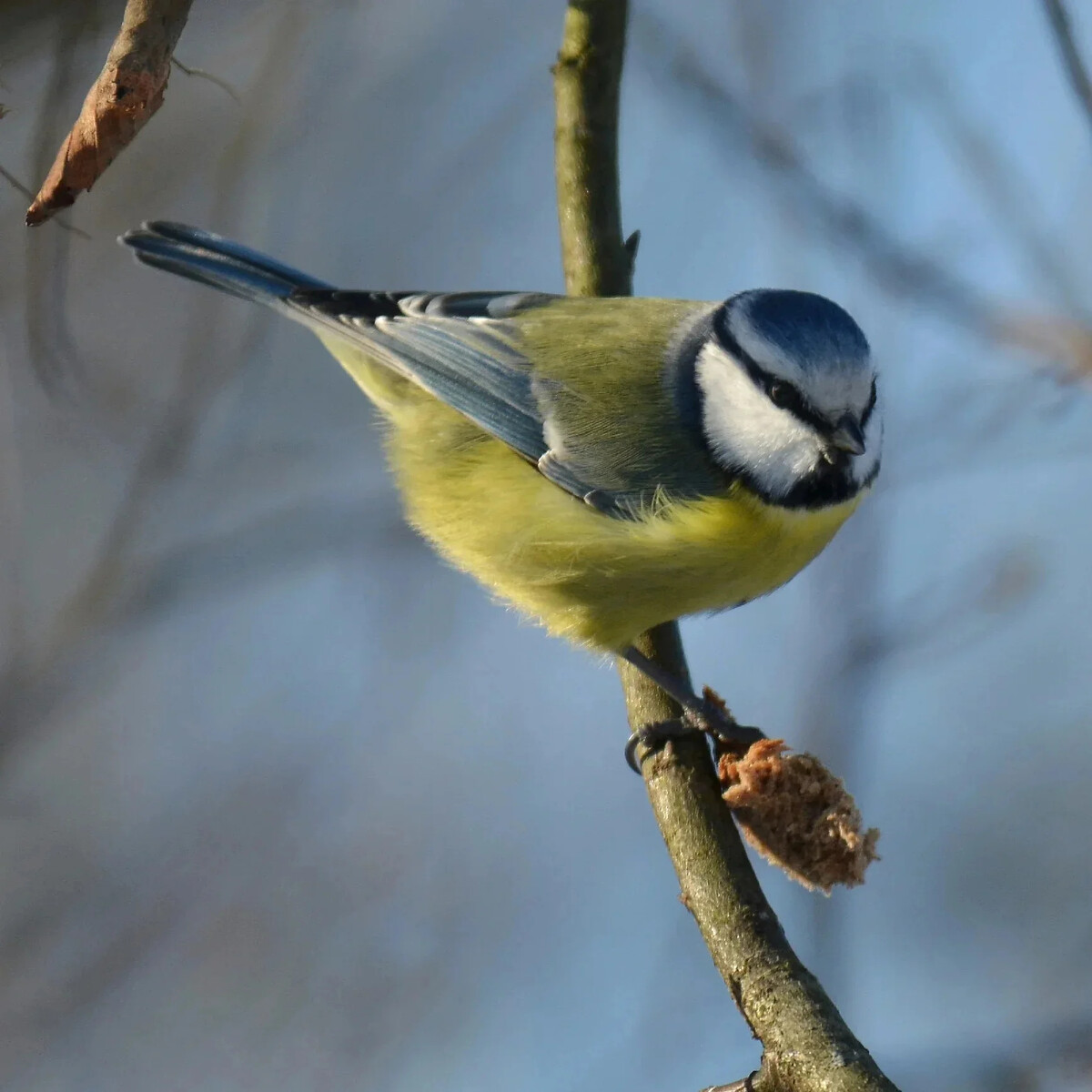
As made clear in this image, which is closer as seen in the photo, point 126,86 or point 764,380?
point 126,86

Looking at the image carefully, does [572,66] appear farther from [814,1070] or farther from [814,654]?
[814,1070]

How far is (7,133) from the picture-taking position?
2.62 m

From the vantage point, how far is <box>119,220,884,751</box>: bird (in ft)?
4.97

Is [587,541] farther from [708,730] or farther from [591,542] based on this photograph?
[708,730]

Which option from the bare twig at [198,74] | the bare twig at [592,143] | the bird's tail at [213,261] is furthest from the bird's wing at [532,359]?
the bare twig at [198,74]

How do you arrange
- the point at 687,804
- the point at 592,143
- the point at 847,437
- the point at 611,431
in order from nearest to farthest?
the point at 687,804 → the point at 847,437 → the point at 611,431 → the point at 592,143

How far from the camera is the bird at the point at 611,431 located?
A: 1514 mm

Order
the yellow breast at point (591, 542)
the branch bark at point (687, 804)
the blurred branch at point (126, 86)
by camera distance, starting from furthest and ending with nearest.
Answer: the yellow breast at point (591, 542)
the blurred branch at point (126, 86)
the branch bark at point (687, 804)

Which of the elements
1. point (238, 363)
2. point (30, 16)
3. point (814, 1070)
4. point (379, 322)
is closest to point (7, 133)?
point (238, 363)

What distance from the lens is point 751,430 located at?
1.56 meters

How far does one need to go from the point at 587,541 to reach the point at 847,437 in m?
0.35

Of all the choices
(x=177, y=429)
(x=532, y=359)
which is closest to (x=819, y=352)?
(x=532, y=359)

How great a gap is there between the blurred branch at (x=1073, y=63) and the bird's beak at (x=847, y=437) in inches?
17.5

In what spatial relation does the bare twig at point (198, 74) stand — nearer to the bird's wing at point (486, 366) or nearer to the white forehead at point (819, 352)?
the bird's wing at point (486, 366)
